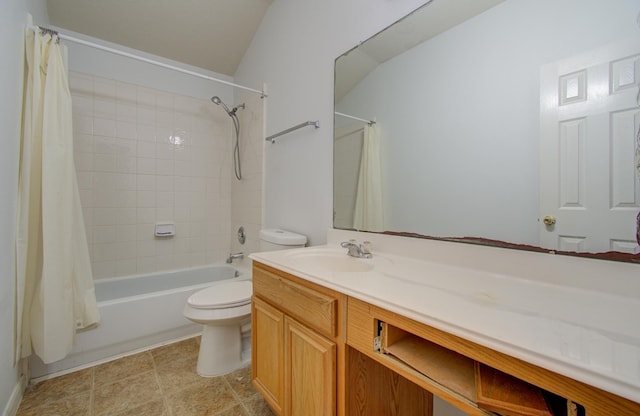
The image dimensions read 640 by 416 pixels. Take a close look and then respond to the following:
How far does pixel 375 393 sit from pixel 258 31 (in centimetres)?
278

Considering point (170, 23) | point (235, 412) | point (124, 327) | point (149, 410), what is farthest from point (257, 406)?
point (170, 23)

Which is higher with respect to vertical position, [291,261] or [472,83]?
[472,83]

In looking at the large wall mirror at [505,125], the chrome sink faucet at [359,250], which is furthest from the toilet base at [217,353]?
the large wall mirror at [505,125]

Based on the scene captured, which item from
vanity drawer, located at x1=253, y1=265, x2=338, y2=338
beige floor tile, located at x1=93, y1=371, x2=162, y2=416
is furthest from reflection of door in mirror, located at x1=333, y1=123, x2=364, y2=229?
beige floor tile, located at x1=93, y1=371, x2=162, y2=416

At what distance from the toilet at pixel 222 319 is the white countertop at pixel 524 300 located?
0.60 metres

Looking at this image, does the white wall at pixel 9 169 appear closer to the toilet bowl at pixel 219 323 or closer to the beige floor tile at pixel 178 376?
the beige floor tile at pixel 178 376

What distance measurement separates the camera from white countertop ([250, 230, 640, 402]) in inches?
17.8

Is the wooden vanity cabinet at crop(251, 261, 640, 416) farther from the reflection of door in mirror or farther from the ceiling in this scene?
the ceiling

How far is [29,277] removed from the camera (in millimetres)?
1438

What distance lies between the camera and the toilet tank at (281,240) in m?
1.71

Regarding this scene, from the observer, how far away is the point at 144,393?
4.79ft

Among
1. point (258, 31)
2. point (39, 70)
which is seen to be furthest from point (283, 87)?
point (39, 70)

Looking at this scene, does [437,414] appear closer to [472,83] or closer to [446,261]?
[446,261]

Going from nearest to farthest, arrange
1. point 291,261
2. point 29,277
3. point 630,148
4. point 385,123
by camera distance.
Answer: point 630,148 < point 291,261 < point 385,123 < point 29,277
